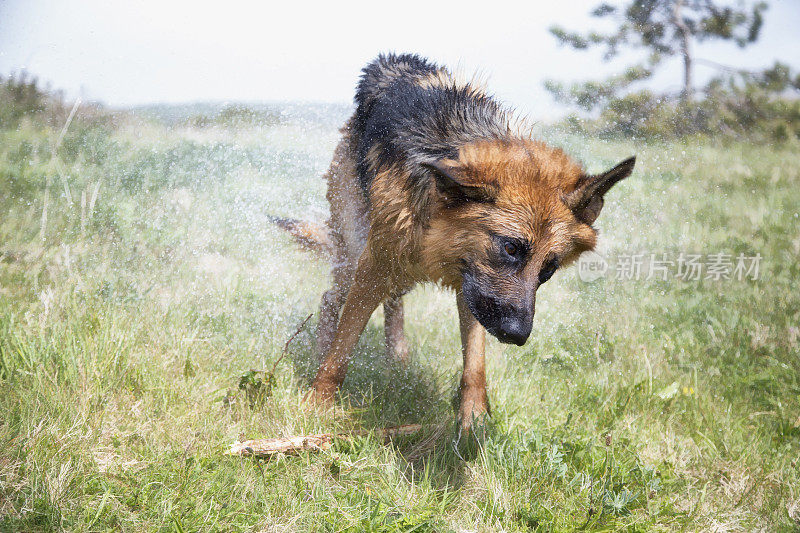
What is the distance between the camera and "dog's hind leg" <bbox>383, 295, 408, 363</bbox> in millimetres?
4688

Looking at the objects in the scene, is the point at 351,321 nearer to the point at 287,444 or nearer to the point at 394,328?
the point at 287,444

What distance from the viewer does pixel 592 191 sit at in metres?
2.82

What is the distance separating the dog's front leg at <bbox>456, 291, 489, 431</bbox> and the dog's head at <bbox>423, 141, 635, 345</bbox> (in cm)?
74

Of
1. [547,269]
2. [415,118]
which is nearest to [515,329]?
[547,269]

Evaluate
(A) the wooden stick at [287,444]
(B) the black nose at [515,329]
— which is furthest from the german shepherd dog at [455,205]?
(A) the wooden stick at [287,444]

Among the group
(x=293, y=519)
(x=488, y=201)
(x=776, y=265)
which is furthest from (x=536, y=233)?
(x=776, y=265)

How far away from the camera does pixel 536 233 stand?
2818 millimetres

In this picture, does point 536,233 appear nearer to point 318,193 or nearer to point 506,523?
point 506,523

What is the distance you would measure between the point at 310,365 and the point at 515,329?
2.16 metres

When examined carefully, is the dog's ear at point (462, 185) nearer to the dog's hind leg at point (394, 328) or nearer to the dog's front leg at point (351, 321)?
the dog's front leg at point (351, 321)

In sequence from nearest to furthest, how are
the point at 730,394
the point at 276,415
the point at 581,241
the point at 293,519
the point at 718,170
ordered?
the point at 293,519
the point at 581,241
the point at 276,415
the point at 730,394
the point at 718,170

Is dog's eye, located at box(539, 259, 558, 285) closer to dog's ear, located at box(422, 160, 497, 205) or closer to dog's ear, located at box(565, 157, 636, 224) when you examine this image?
dog's ear, located at box(565, 157, 636, 224)

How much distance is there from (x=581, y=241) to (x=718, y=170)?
15.8ft

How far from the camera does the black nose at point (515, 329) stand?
2680 millimetres
